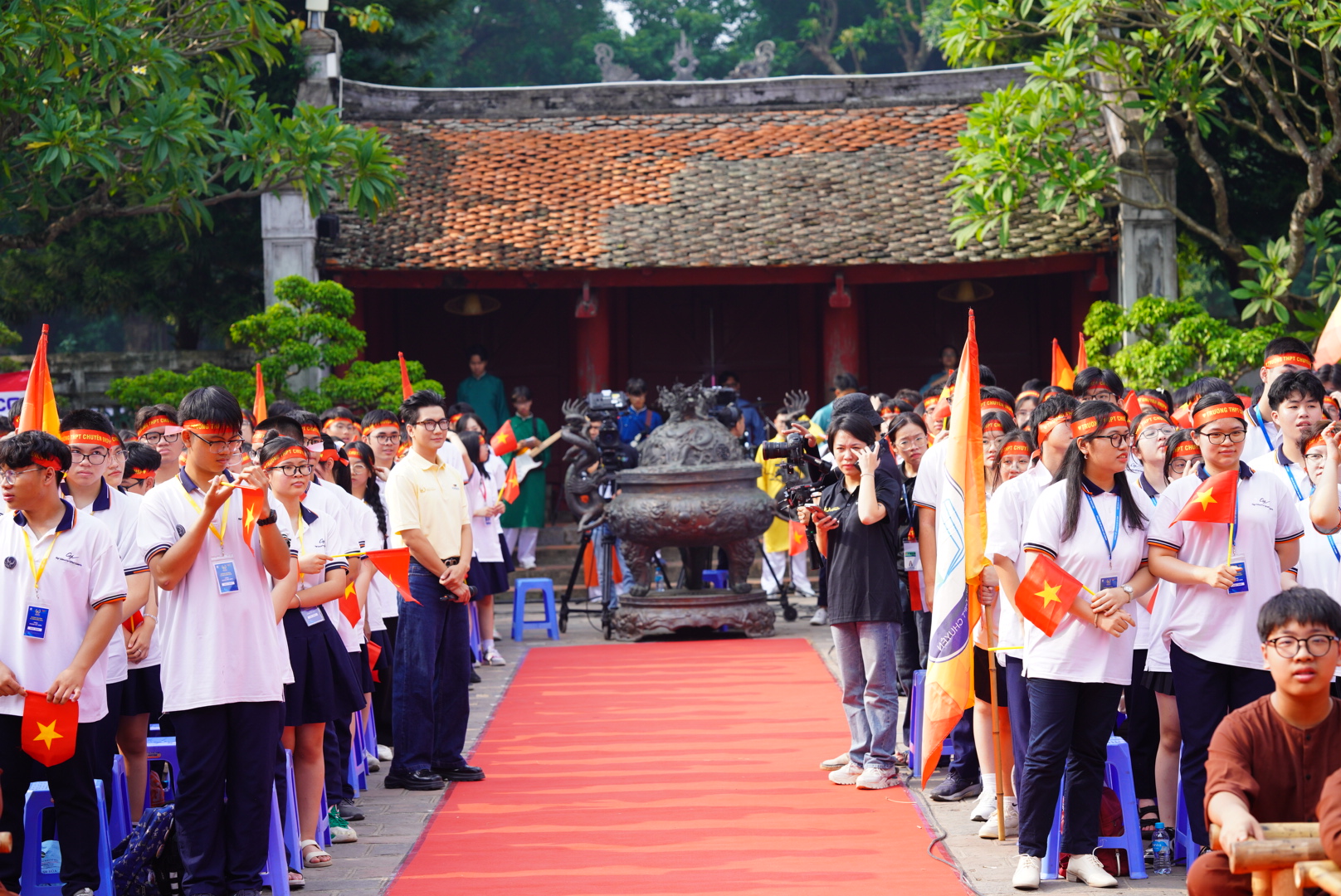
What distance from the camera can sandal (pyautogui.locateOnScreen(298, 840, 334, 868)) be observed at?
551 cm

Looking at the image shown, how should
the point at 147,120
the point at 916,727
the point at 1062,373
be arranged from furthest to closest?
the point at 147,120 < the point at 1062,373 < the point at 916,727

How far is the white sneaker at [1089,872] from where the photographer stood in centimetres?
500

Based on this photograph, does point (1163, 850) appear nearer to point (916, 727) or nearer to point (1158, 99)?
point (916, 727)

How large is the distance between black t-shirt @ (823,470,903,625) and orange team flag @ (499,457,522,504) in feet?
16.8

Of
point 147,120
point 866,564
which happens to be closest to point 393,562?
point 866,564

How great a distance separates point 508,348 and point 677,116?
136 inches

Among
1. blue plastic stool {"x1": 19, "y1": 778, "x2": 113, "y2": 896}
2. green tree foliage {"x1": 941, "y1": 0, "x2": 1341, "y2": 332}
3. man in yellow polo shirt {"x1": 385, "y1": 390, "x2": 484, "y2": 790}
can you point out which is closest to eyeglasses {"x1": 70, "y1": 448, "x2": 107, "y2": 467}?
blue plastic stool {"x1": 19, "y1": 778, "x2": 113, "y2": 896}

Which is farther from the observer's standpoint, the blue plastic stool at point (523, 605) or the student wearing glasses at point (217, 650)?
the blue plastic stool at point (523, 605)

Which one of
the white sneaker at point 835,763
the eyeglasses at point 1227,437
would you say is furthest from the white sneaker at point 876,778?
the eyeglasses at point 1227,437

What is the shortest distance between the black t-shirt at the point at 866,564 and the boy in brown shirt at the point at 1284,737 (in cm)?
268

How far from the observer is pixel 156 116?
35.8 ft

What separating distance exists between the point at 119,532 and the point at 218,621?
754mm

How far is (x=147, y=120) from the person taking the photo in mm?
10969

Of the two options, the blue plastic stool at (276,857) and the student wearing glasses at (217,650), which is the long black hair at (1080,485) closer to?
the student wearing glasses at (217,650)
